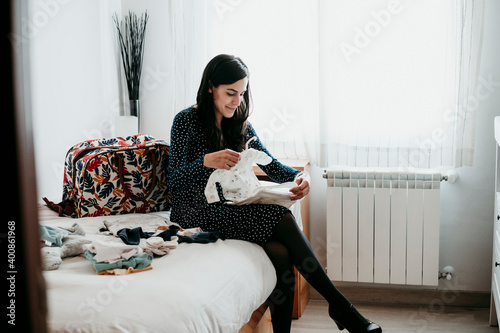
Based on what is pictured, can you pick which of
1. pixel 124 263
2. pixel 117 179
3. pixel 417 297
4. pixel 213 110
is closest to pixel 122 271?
pixel 124 263

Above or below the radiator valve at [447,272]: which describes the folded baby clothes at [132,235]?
above

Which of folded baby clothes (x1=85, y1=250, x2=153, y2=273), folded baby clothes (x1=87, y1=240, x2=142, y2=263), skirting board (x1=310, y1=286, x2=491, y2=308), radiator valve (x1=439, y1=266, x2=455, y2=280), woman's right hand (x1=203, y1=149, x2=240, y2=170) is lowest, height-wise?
skirting board (x1=310, y1=286, x2=491, y2=308)

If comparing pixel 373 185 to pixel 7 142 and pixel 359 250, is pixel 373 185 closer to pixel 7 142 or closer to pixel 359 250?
pixel 359 250

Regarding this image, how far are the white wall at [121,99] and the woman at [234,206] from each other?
692 mm

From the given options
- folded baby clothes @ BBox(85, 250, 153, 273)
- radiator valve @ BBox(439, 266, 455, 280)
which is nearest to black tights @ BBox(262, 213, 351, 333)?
folded baby clothes @ BBox(85, 250, 153, 273)

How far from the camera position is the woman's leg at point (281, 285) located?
1890 millimetres

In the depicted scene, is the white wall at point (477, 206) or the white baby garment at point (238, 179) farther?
the white wall at point (477, 206)

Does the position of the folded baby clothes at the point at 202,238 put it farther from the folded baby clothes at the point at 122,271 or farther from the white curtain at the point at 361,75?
the white curtain at the point at 361,75

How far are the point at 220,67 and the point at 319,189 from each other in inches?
40.5

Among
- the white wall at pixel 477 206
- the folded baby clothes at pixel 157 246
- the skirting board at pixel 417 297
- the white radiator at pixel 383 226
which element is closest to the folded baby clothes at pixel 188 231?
the folded baby clothes at pixel 157 246

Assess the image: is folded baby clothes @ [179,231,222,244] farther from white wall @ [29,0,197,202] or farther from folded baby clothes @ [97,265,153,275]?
white wall @ [29,0,197,202]

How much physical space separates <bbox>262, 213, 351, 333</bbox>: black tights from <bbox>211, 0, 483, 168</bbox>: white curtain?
34.9 inches

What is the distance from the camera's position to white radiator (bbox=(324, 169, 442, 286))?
2.54m

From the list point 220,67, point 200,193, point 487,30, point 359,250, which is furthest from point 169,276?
point 487,30
